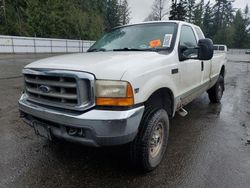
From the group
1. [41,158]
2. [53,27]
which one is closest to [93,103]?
[41,158]

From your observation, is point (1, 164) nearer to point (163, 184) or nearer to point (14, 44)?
point (163, 184)

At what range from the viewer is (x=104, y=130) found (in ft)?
6.53

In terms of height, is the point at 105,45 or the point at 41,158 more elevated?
the point at 105,45

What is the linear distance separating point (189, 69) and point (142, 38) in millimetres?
935

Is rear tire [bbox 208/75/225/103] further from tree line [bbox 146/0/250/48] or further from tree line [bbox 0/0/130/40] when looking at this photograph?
tree line [bbox 146/0/250/48]

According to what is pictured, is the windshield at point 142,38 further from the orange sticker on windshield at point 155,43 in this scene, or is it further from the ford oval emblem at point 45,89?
the ford oval emblem at point 45,89

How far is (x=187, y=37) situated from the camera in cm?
373

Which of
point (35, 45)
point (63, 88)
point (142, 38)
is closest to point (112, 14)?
point (35, 45)

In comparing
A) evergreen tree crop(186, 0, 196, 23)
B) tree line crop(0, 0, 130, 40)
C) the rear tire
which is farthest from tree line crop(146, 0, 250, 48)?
→ the rear tire

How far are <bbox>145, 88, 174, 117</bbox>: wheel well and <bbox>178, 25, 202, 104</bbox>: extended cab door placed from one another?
390mm

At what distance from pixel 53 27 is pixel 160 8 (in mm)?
21391

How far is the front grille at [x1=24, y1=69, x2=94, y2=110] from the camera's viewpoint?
80.4 inches

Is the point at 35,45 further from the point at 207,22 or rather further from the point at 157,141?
the point at 207,22

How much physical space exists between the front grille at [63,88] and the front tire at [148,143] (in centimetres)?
71
